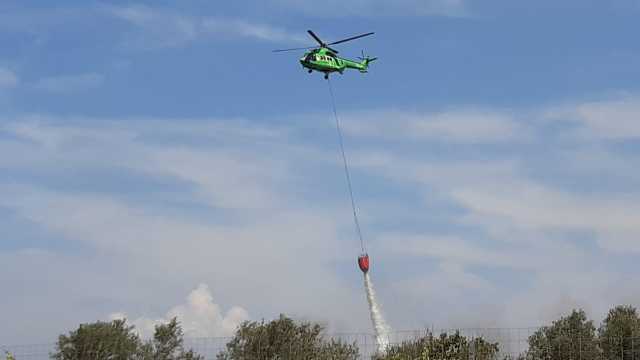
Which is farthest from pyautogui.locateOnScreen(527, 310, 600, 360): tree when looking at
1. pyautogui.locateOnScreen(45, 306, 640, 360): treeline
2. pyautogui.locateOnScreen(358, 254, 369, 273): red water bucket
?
pyautogui.locateOnScreen(358, 254, 369, 273): red water bucket

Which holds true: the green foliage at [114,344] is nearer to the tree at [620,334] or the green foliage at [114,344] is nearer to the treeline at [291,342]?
the treeline at [291,342]

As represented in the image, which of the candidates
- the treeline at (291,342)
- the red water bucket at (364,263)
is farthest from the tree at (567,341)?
the red water bucket at (364,263)

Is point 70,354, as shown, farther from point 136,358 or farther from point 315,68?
point 315,68

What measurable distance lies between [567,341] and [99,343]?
63.8 metres

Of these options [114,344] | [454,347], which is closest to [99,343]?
[114,344]

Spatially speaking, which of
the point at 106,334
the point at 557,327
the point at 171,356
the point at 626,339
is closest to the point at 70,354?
the point at 106,334

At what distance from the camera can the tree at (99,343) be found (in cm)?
11575

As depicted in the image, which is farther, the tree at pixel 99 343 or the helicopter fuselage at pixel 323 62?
the tree at pixel 99 343

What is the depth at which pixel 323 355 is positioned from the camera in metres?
112

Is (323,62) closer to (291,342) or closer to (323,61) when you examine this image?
(323,61)

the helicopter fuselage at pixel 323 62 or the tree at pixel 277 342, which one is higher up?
the helicopter fuselage at pixel 323 62

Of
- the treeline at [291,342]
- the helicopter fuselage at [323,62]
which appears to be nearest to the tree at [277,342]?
the treeline at [291,342]

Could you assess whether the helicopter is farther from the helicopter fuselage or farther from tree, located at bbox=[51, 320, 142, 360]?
tree, located at bbox=[51, 320, 142, 360]

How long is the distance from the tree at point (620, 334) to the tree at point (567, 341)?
146 centimetres
